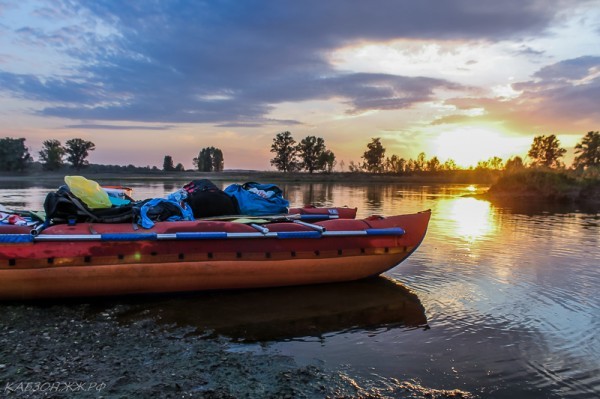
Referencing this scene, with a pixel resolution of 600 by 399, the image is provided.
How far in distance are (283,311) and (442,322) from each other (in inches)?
97.5

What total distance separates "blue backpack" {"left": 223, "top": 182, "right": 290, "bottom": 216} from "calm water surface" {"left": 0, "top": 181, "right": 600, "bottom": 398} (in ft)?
7.46

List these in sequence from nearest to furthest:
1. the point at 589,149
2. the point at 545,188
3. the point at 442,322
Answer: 1. the point at 442,322
2. the point at 545,188
3. the point at 589,149

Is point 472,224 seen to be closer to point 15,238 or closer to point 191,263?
point 191,263

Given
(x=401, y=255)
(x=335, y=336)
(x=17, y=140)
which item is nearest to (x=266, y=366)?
(x=335, y=336)

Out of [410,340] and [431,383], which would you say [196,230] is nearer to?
[410,340]

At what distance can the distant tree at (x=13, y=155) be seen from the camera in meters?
78.2

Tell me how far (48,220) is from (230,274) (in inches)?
127

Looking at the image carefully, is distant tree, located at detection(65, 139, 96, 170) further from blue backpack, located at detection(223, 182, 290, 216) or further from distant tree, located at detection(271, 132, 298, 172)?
blue backpack, located at detection(223, 182, 290, 216)

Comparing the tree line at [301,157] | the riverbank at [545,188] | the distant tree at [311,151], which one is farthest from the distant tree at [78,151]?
the riverbank at [545,188]

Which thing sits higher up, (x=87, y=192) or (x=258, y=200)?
(x=87, y=192)

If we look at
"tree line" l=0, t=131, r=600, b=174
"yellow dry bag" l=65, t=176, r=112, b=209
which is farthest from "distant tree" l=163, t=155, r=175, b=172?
"yellow dry bag" l=65, t=176, r=112, b=209

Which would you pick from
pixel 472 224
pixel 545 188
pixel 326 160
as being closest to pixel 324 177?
pixel 326 160

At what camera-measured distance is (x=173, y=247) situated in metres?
7.14

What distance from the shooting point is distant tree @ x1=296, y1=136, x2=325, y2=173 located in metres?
99.9
